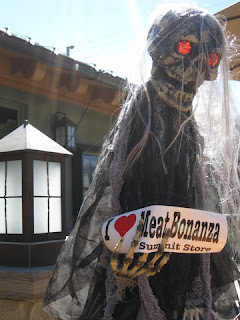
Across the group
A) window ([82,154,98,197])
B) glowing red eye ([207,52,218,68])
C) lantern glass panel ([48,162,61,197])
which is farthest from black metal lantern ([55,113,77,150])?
glowing red eye ([207,52,218,68])

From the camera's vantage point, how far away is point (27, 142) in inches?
92.4

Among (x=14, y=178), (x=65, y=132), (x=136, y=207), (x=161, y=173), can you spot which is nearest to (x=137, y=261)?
(x=136, y=207)

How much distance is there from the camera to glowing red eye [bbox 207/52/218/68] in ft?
5.23

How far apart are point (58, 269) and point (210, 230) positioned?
59 cm

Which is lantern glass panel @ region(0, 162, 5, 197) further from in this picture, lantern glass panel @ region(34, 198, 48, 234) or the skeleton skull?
the skeleton skull

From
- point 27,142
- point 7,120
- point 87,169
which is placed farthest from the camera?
point 87,169

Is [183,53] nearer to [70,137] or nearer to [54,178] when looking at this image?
[54,178]

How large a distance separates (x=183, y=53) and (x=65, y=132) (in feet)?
10.7

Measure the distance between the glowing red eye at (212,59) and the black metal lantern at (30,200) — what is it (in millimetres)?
1091

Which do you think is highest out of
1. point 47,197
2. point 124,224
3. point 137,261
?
point 47,197

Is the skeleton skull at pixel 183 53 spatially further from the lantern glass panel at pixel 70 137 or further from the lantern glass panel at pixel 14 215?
the lantern glass panel at pixel 70 137

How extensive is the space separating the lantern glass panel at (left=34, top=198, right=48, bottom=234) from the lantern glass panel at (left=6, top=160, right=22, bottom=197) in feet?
0.36

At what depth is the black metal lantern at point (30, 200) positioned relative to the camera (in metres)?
2.33

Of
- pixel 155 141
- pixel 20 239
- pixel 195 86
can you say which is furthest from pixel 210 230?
pixel 20 239
